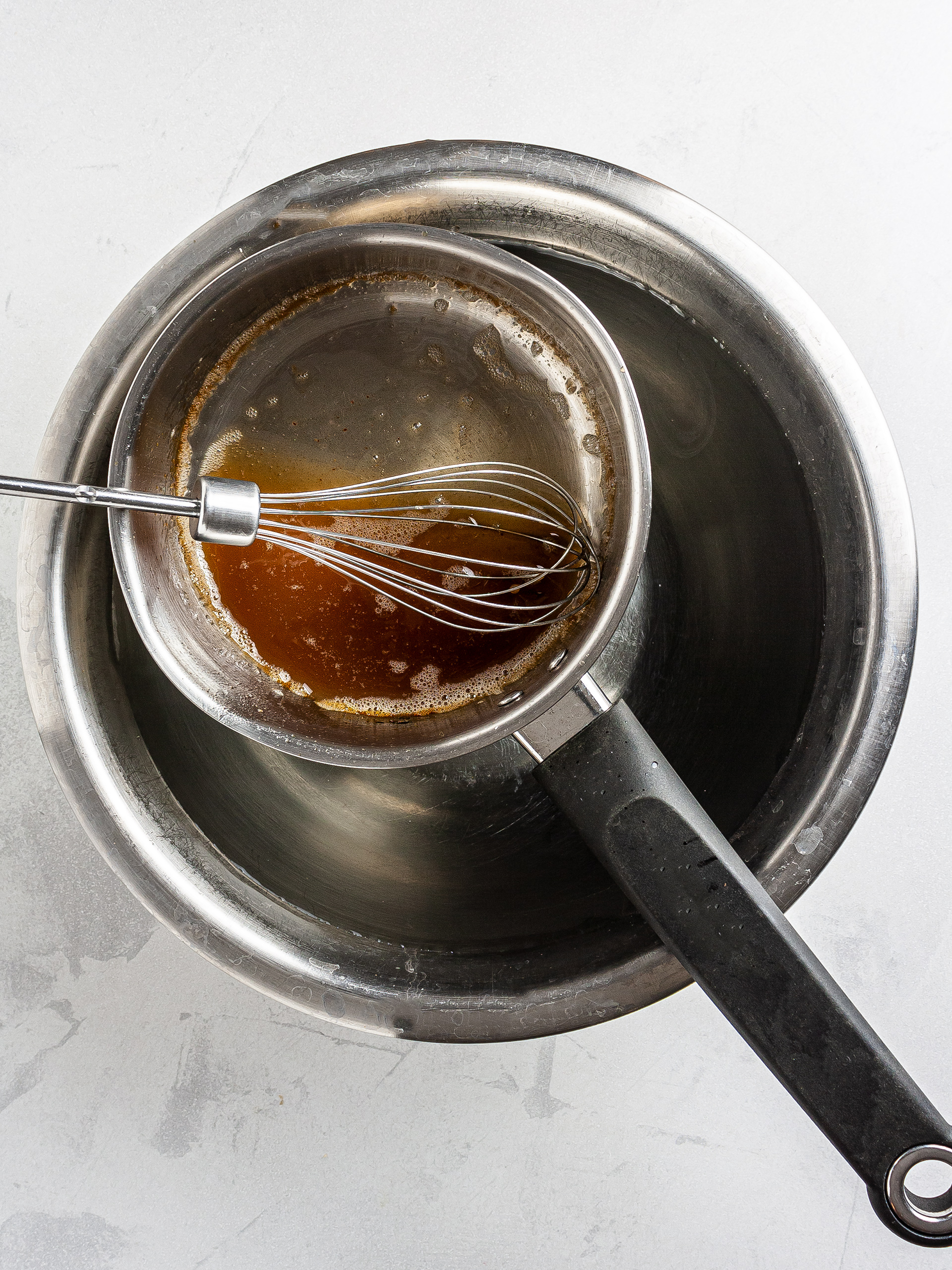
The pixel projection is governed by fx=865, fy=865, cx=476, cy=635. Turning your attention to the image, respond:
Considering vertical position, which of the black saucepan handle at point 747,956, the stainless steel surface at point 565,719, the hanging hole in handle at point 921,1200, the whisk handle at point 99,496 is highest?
the whisk handle at point 99,496

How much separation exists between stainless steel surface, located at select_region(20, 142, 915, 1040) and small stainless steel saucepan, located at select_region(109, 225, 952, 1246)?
0.05 metres

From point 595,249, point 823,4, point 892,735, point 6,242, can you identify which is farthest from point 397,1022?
point 823,4

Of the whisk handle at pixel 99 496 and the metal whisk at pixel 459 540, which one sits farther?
the metal whisk at pixel 459 540

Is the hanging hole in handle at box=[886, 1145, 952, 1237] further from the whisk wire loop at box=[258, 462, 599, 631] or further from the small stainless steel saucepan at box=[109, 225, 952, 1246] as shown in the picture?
the whisk wire loop at box=[258, 462, 599, 631]

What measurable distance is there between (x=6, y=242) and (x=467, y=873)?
0.72 meters

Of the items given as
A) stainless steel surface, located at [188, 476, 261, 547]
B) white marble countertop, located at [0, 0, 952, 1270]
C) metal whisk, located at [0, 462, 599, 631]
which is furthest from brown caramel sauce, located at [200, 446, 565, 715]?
white marble countertop, located at [0, 0, 952, 1270]

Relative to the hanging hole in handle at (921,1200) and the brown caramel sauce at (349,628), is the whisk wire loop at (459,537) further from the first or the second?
the hanging hole in handle at (921,1200)

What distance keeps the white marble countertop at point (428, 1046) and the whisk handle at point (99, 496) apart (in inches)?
17.3

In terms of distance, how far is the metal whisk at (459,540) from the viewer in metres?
0.57

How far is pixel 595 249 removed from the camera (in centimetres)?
61

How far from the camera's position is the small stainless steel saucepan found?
52cm

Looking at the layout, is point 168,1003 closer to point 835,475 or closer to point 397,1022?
point 397,1022

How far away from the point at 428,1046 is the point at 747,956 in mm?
388

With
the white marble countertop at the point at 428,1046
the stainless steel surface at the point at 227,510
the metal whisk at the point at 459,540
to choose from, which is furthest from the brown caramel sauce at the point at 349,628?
the white marble countertop at the point at 428,1046
